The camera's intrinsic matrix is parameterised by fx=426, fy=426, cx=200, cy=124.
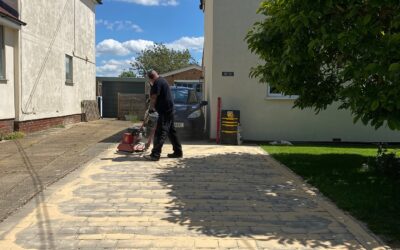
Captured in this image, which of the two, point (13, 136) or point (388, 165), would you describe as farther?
point (13, 136)

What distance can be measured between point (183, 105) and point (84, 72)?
10.0 metres

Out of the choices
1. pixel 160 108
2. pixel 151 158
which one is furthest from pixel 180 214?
pixel 160 108

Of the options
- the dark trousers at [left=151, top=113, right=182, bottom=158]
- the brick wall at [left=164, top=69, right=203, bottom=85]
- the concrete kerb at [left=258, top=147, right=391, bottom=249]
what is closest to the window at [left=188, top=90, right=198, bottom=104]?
the dark trousers at [left=151, top=113, right=182, bottom=158]

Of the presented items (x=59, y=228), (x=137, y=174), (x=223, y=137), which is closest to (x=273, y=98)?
(x=223, y=137)

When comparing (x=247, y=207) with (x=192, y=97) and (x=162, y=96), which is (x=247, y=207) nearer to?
(x=162, y=96)

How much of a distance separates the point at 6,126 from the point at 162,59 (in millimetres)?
56465

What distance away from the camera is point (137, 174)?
761cm

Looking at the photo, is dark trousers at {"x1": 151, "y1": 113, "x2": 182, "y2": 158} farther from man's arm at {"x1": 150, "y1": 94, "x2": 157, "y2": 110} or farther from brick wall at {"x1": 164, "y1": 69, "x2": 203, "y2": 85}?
brick wall at {"x1": 164, "y1": 69, "x2": 203, "y2": 85}

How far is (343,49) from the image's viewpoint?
5562 millimetres

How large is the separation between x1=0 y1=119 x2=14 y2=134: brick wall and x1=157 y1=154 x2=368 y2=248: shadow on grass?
7.09 metres

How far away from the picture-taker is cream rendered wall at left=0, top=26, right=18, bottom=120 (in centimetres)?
1297

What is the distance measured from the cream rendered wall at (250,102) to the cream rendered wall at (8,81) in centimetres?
634

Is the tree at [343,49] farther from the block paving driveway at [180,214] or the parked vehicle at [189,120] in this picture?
the parked vehicle at [189,120]

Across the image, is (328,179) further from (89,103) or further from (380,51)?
(89,103)
